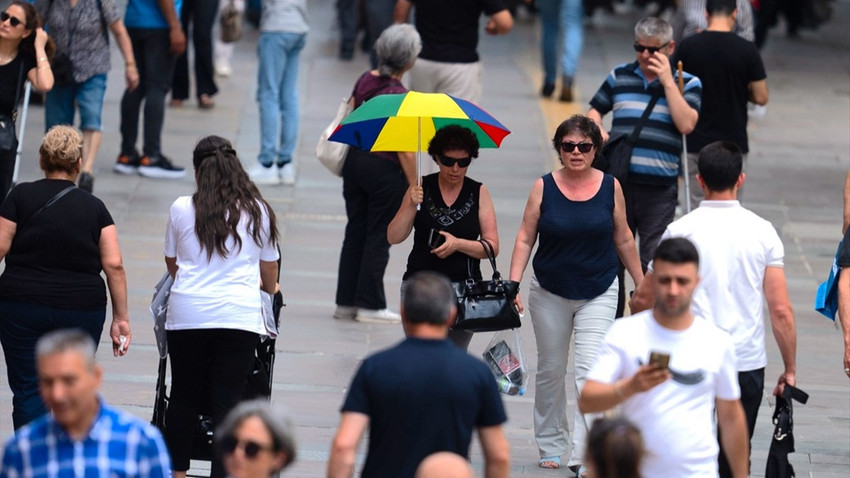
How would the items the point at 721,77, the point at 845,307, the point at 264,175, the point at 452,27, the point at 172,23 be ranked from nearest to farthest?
the point at 845,307 → the point at 721,77 → the point at 452,27 → the point at 172,23 → the point at 264,175

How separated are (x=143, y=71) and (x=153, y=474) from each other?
851cm

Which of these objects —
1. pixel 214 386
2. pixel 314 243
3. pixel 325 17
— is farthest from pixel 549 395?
pixel 325 17

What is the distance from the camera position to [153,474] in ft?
14.2

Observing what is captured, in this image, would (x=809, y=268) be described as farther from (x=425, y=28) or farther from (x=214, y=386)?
(x=214, y=386)

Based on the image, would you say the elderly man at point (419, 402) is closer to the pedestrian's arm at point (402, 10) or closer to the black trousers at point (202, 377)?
the black trousers at point (202, 377)

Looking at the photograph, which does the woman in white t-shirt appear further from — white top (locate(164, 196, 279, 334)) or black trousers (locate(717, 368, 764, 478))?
black trousers (locate(717, 368, 764, 478))

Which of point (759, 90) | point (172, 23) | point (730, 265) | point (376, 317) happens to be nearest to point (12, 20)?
point (172, 23)

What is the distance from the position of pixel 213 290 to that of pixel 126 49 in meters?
5.39

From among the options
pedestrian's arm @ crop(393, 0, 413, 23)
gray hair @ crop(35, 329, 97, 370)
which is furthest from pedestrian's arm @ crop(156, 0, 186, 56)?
gray hair @ crop(35, 329, 97, 370)

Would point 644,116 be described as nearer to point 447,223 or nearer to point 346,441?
point 447,223

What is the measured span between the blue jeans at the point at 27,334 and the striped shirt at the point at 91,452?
89.8 inches

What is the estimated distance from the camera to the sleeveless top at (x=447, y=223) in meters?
7.14

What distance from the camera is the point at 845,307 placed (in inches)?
262

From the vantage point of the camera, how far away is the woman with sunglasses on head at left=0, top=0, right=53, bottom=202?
381 inches
